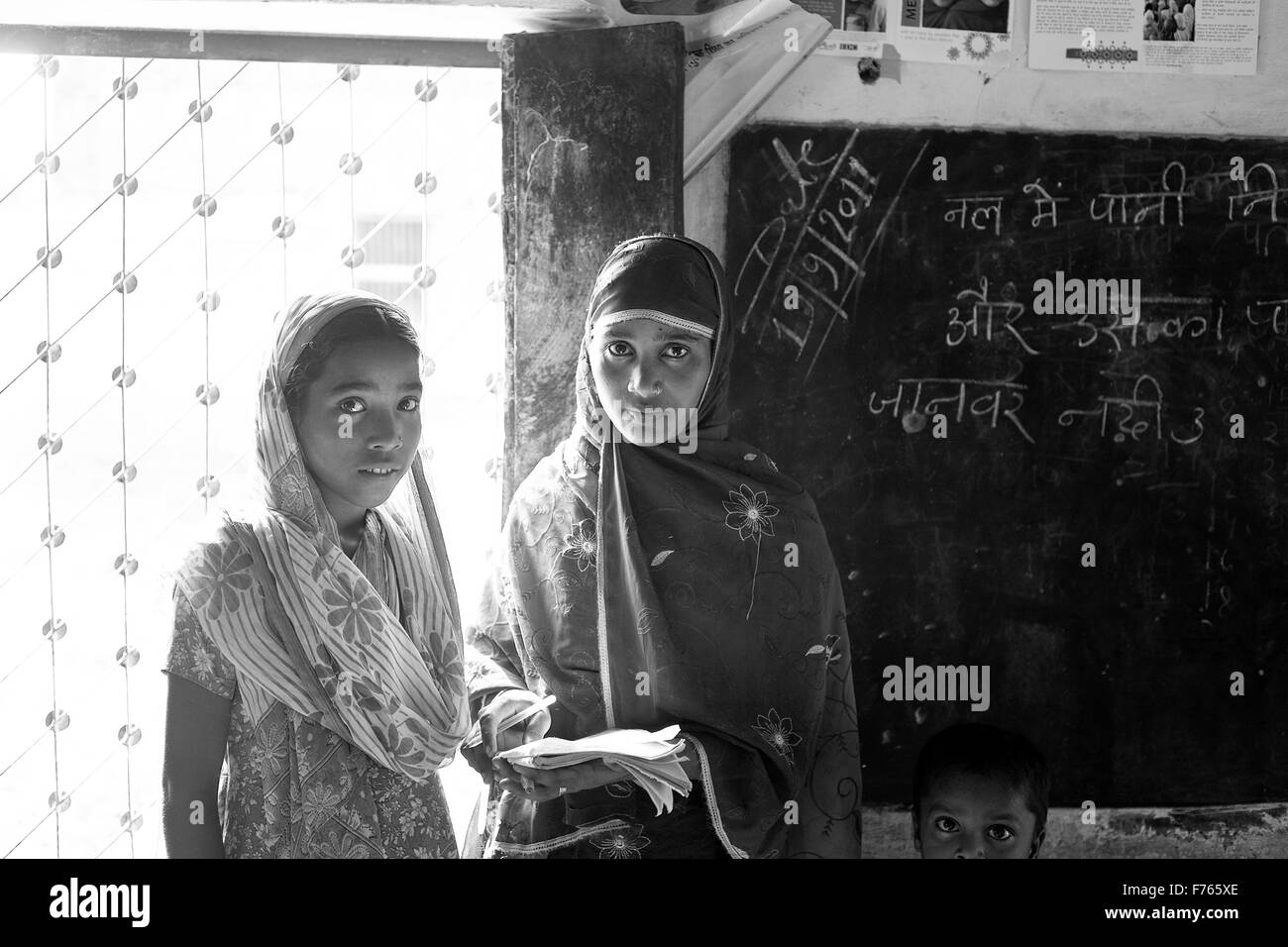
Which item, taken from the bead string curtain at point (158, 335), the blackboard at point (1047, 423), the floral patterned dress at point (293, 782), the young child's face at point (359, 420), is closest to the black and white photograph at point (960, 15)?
the blackboard at point (1047, 423)

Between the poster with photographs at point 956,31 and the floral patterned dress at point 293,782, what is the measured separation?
206 cm

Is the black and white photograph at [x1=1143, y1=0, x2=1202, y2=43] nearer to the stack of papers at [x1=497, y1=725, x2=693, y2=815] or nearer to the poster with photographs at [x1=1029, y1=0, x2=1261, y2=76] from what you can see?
the poster with photographs at [x1=1029, y1=0, x2=1261, y2=76]

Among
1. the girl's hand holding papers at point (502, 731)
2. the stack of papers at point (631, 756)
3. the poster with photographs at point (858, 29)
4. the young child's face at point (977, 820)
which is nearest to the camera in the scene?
the stack of papers at point (631, 756)

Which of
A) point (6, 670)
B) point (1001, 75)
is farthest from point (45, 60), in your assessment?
point (1001, 75)

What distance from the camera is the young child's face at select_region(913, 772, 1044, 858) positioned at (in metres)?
2.05

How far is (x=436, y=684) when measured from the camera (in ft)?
5.69

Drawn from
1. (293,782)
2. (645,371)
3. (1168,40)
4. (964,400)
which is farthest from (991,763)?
(1168,40)

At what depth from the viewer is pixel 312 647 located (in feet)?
5.29

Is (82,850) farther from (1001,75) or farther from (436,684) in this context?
(1001,75)

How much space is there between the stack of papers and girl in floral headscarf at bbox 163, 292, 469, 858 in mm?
116

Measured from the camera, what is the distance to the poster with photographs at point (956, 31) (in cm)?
282

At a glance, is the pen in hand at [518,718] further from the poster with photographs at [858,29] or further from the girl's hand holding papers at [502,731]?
the poster with photographs at [858,29]

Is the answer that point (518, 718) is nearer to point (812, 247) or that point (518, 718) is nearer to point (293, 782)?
point (293, 782)
